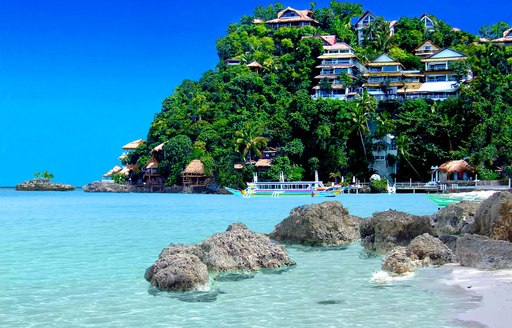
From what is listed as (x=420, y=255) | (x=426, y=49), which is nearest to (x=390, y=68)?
(x=426, y=49)

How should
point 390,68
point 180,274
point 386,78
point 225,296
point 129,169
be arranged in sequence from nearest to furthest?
point 225,296 < point 180,274 < point 386,78 < point 390,68 < point 129,169

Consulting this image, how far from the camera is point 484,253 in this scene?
1323 cm

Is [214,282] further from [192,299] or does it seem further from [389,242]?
[389,242]

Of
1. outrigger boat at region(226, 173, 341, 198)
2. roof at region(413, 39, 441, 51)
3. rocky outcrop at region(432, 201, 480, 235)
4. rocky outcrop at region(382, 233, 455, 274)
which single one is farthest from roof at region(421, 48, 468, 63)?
rocky outcrop at region(382, 233, 455, 274)

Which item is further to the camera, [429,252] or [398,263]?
[429,252]

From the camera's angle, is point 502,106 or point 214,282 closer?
point 214,282

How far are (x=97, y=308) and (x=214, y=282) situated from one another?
9.39 ft

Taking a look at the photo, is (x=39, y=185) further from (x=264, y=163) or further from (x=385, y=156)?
(x=385, y=156)

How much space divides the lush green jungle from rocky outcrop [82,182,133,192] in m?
5.13

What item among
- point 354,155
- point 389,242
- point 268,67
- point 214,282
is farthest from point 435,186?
point 214,282

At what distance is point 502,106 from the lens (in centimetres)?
8225

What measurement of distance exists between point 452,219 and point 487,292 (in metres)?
11.9

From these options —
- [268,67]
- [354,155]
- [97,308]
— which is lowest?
[97,308]

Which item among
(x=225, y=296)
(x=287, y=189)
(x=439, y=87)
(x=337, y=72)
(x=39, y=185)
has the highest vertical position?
(x=337, y=72)
